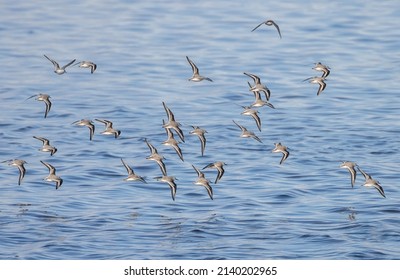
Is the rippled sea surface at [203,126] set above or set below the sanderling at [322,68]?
below

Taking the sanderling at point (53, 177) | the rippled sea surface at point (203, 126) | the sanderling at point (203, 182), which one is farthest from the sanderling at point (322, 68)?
the sanderling at point (53, 177)

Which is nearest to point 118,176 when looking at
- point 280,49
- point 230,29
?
point 280,49

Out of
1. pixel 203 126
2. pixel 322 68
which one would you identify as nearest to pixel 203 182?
pixel 322 68

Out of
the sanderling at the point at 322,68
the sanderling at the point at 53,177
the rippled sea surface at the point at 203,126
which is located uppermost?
the sanderling at the point at 322,68

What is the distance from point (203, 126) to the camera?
54562 mm

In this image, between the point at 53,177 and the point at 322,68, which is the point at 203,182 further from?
the point at 322,68

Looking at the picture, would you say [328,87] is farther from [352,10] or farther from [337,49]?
[352,10]

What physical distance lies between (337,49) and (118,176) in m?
26.0

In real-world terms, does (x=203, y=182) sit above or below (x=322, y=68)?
below

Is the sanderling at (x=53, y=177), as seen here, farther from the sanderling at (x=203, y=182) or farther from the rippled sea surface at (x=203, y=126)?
the sanderling at (x=203, y=182)

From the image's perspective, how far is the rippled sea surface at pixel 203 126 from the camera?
4075cm

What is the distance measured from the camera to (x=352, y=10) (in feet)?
270

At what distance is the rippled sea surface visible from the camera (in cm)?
4075
